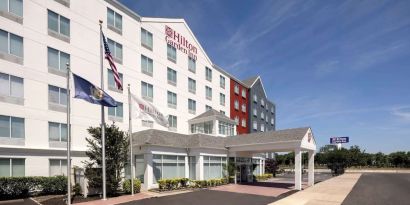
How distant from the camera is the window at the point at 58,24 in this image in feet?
83.8

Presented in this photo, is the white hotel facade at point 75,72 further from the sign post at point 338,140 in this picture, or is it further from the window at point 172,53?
the sign post at point 338,140

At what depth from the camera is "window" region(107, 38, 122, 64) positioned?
31047mm

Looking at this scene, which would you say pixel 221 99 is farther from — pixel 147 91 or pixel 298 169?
pixel 298 169

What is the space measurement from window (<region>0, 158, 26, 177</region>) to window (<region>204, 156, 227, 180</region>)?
16.2 m

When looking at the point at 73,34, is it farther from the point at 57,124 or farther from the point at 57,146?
the point at 57,146

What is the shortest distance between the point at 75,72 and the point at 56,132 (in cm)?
542

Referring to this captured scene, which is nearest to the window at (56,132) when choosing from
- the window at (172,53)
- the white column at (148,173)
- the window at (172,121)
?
the white column at (148,173)

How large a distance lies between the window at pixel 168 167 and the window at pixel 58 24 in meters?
13.2

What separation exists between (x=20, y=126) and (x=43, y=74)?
4407 millimetres

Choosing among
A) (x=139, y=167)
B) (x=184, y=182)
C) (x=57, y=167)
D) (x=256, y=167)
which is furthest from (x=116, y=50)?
(x=256, y=167)

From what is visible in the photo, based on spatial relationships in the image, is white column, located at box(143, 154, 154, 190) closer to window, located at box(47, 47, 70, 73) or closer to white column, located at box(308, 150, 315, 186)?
window, located at box(47, 47, 70, 73)

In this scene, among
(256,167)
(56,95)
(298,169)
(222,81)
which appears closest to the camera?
(56,95)

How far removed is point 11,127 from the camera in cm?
2248

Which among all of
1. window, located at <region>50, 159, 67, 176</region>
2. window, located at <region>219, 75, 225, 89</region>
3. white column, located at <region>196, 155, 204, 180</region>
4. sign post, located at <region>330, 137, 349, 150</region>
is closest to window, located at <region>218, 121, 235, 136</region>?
window, located at <region>219, 75, 225, 89</region>
